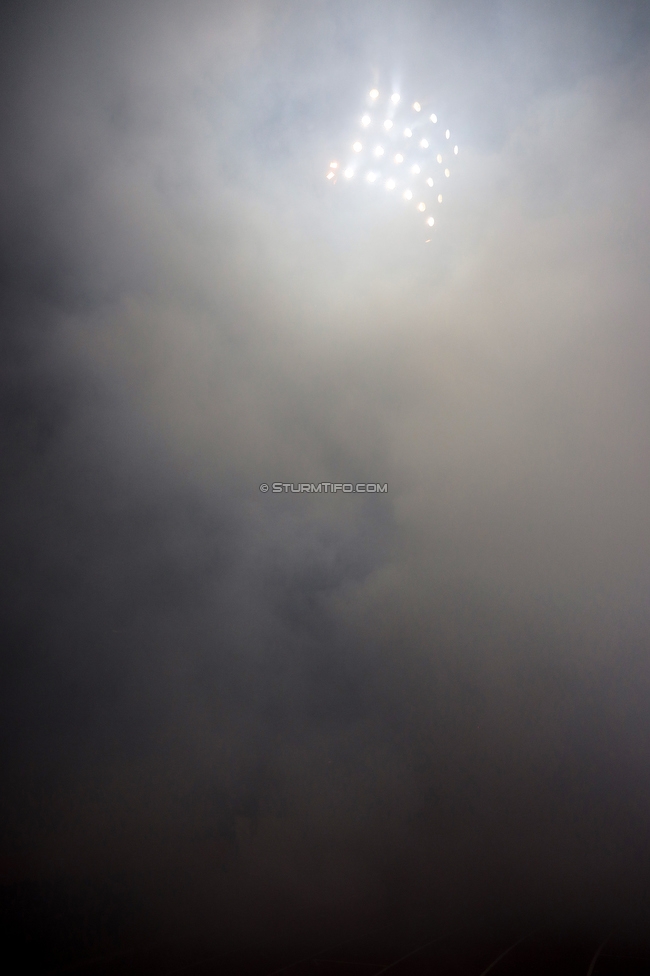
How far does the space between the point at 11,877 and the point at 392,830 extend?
4599mm

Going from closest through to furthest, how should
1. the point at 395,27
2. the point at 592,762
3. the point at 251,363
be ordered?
the point at 395,27 < the point at 592,762 < the point at 251,363

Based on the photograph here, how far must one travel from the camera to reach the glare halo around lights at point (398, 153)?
8.02 meters

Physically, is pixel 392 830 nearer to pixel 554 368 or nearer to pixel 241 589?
pixel 241 589

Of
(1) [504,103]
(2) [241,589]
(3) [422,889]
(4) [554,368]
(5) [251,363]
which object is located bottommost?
(3) [422,889]

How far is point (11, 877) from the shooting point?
713 centimetres

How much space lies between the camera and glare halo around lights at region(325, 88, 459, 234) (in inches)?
316

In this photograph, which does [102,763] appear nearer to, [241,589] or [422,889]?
[241,589]

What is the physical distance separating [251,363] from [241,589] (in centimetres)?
318

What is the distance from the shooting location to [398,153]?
8.15 metres

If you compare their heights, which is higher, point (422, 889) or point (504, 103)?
point (504, 103)

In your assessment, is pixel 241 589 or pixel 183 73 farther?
pixel 241 589

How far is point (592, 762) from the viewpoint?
8453mm

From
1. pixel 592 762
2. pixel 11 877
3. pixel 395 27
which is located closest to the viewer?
pixel 11 877

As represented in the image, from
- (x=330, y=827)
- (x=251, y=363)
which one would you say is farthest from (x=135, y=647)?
(x=251, y=363)
